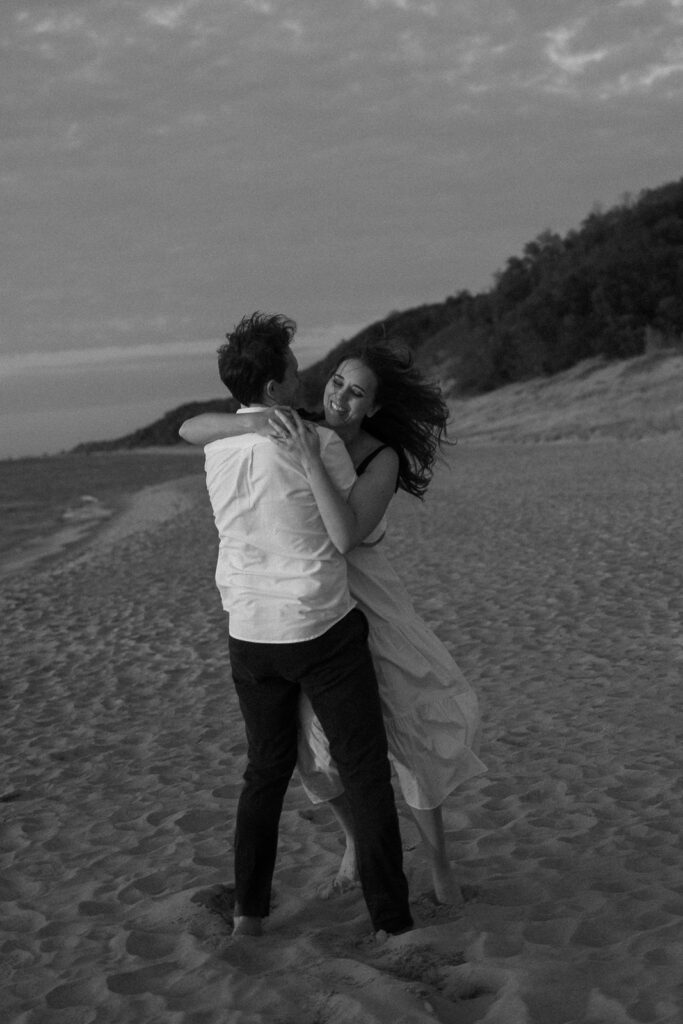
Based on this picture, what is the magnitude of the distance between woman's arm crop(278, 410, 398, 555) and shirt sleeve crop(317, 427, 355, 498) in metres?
0.02

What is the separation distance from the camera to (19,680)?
7.78 metres

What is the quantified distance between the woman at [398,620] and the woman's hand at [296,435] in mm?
194

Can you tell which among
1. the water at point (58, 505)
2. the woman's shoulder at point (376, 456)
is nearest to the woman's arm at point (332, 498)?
the woman's shoulder at point (376, 456)

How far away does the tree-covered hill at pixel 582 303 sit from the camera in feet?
125

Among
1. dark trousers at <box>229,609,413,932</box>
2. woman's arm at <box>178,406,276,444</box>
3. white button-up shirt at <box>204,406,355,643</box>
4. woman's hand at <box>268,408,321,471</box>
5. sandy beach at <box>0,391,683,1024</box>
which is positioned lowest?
sandy beach at <box>0,391,683,1024</box>

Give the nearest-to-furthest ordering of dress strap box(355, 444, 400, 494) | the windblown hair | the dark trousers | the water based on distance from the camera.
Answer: the dark trousers → dress strap box(355, 444, 400, 494) → the windblown hair → the water

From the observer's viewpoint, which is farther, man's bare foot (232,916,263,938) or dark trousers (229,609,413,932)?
man's bare foot (232,916,263,938)

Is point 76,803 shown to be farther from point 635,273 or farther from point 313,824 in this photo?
point 635,273

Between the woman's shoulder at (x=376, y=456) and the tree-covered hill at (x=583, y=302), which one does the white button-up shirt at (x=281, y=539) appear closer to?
the woman's shoulder at (x=376, y=456)

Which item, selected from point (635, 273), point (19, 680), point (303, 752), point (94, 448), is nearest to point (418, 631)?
point (303, 752)

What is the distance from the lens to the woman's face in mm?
3262

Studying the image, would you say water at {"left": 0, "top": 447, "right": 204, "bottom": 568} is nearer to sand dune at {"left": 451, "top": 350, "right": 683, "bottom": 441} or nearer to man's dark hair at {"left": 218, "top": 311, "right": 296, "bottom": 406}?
sand dune at {"left": 451, "top": 350, "right": 683, "bottom": 441}

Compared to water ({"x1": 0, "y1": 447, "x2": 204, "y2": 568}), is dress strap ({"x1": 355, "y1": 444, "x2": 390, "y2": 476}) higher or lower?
higher

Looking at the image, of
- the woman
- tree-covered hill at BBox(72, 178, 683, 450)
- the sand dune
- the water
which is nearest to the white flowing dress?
the woman
